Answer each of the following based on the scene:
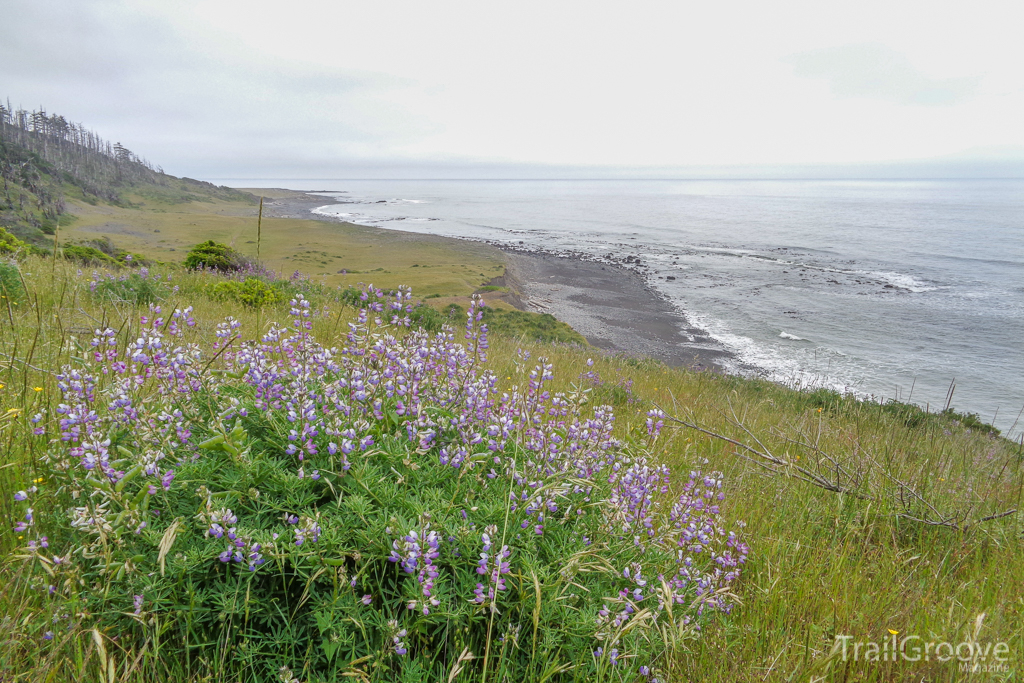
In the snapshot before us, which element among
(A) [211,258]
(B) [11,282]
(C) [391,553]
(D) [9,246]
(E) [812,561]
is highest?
(D) [9,246]

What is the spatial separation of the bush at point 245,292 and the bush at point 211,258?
590 cm

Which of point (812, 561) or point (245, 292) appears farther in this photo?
point (245, 292)

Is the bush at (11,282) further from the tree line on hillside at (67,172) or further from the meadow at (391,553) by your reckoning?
the tree line on hillside at (67,172)

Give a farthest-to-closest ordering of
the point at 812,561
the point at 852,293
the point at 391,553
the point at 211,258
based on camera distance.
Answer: the point at 852,293 → the point at 211,258 → the point at 812,561 → the point at 391,553

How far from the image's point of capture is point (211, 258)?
1655 cm

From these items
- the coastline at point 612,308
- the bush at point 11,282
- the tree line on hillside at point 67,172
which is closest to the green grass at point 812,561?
the bush at point 11,282

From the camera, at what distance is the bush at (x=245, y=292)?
33.8 feet

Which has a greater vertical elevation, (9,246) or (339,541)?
(9,246)

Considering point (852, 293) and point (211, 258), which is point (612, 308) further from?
point (211, 258)

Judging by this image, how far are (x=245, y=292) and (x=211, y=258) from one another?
24.7 feet

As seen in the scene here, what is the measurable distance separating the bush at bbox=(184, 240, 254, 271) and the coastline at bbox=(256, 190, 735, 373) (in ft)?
49.4

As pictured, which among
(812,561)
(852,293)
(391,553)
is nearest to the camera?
(391,553)

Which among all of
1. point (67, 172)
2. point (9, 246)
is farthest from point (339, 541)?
point (67, 172)

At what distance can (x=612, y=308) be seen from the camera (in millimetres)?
35594
